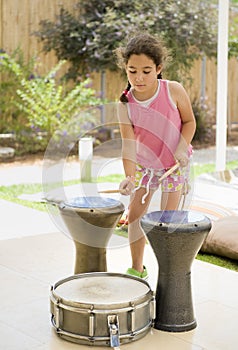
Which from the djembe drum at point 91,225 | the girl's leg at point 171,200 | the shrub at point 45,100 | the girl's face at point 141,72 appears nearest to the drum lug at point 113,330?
the djembe drum at point 91,225

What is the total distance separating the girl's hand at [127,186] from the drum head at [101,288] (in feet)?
1.28

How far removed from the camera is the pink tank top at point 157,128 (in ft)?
10.5

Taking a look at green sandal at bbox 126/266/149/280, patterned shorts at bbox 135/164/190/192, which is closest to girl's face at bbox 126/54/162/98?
patterned shorts at bbox 135/164/190/192

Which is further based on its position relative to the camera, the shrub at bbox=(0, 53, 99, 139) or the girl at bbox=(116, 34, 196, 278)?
the shrub at bbox=(0, 53, 99, 139)

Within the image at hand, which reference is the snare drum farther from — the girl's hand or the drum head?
the girl's hand

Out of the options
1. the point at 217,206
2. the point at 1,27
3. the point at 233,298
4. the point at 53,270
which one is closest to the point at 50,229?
the point at 53,270

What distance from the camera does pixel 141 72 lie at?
3.10 meters

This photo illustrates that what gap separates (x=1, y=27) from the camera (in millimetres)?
7816

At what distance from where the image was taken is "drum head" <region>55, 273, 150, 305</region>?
2660 mm

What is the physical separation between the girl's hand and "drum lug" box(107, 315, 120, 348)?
0.66m

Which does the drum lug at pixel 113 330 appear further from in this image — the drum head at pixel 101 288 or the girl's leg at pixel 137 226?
the girl's leg at pixel 137 226

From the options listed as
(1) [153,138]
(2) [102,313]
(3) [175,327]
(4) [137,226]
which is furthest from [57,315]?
(1) [153,138]

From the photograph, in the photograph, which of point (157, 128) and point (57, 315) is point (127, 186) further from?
point (57, 315)

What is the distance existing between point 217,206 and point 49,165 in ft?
5.91
